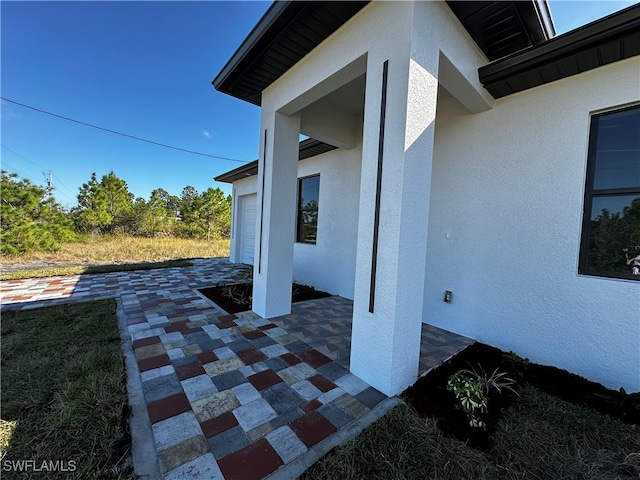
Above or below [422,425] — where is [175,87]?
above

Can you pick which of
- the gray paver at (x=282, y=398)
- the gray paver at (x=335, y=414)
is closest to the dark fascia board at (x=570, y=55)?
the gray paver at (x=335, y=414)

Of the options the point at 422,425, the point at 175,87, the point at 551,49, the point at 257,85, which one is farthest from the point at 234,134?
the point at 422,425

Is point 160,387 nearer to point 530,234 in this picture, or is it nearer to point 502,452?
point 502,452

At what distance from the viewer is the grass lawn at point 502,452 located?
1354 millimetres

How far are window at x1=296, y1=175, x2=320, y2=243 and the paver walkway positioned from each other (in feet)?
7.56

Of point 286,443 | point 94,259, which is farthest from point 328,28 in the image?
point 94,259

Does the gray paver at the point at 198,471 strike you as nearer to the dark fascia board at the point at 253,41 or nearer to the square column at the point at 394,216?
the square column at the point at 394,216

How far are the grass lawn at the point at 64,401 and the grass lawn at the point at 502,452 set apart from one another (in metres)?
1.31

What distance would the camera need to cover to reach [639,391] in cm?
213

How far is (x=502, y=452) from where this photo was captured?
1.52m

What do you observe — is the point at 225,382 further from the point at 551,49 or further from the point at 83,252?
the point at 83,252

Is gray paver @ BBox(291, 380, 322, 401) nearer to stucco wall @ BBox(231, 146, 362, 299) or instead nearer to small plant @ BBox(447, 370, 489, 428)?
small plant @ BBox(447, 370, 489, 428)

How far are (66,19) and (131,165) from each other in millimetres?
13543

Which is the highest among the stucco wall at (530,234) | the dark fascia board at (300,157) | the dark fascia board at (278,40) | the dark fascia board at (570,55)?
the dark fascia board at (278,40)
